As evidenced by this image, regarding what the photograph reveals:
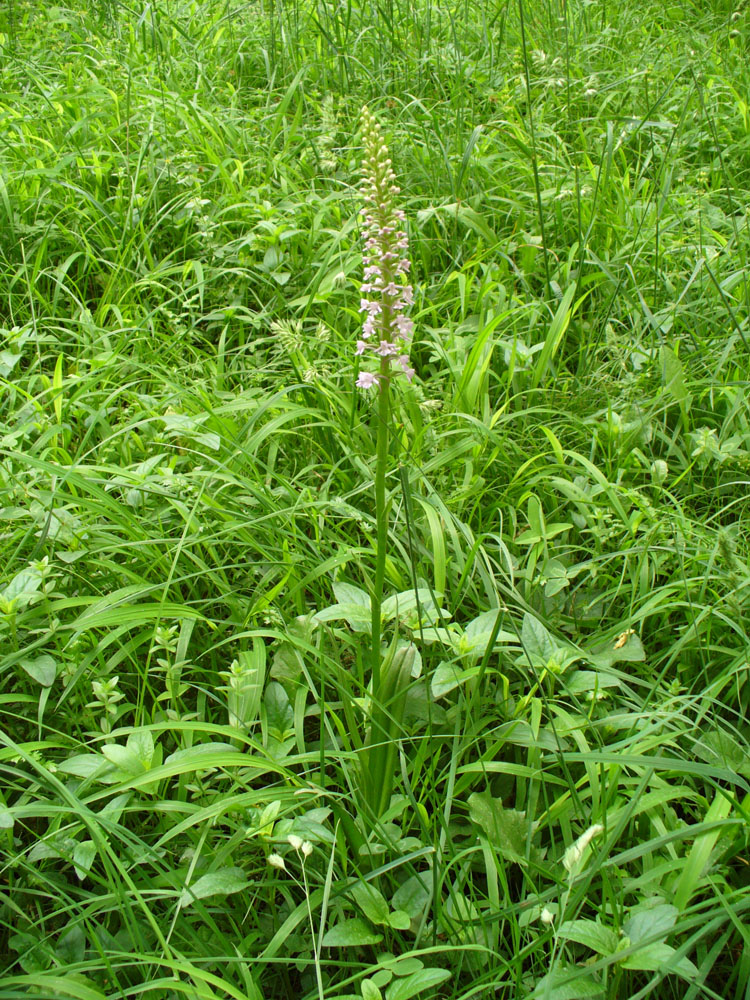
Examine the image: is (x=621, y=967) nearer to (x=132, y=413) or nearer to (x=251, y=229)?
(x=132, y=413)

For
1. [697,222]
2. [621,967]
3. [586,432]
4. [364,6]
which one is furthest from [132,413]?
[364,6]

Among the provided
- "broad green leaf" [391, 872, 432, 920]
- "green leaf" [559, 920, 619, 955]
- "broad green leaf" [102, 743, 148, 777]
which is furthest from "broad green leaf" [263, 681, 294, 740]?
"green leaf" [559, 920, 619, 955]

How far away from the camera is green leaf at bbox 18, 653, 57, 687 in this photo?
1622 mm

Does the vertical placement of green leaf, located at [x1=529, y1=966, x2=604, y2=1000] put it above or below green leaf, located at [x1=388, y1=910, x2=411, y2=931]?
above

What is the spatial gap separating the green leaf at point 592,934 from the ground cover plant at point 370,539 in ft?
0.05

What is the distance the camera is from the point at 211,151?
3439 mm

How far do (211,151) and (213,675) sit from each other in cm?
263

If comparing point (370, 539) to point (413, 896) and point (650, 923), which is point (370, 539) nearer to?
point (413, 896)

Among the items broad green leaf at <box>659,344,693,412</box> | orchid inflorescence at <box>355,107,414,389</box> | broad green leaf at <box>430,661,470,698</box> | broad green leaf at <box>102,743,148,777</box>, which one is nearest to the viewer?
orchid inflorescence at <box>355,107,414,389</box>

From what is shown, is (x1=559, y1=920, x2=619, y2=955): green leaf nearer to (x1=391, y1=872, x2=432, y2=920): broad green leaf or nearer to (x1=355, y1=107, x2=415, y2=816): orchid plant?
(x1=391, y1=872, x2=432, y2=920): broad green leaf

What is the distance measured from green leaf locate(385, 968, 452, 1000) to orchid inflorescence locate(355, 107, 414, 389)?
1000mm

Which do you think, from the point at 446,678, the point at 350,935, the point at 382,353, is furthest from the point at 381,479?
the point at 350,935

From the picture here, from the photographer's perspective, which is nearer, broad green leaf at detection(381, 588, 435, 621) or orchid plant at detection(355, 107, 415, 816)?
orchid plant at detection(355, 107, 415, 816)

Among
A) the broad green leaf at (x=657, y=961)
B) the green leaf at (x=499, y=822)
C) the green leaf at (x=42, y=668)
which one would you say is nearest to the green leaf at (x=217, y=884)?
the green leaf at (x=499, y=822)
